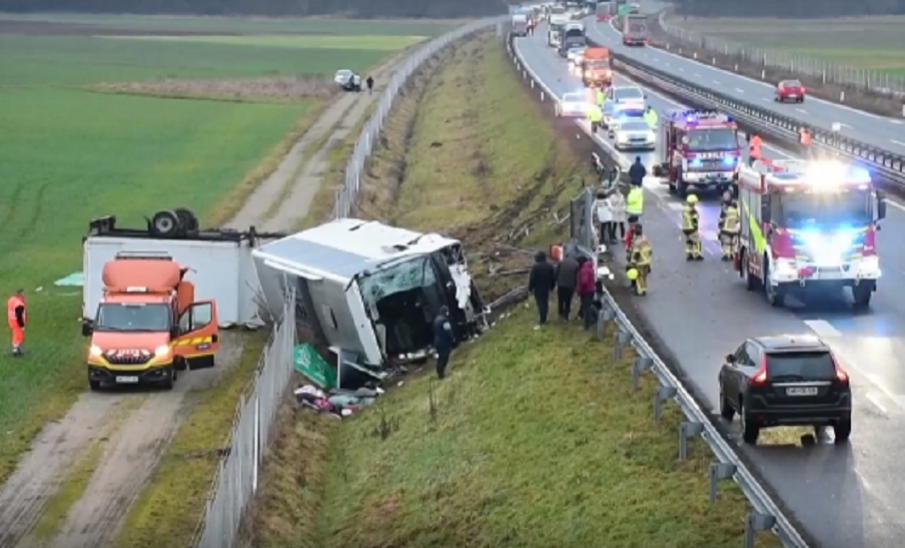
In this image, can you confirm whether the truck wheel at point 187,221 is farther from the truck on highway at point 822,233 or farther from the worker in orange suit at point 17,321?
the truck on highway at point 822,233

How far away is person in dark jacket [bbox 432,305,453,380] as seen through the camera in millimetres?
32531

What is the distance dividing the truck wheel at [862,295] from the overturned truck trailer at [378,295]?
7.37 meters

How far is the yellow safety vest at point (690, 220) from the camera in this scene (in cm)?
3966

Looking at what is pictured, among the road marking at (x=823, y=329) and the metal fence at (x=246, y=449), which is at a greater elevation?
the metal fence at (x=246, y=449)

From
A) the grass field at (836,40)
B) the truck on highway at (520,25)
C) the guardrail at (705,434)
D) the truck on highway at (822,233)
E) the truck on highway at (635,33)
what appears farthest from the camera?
the truck on highway at (520,25)

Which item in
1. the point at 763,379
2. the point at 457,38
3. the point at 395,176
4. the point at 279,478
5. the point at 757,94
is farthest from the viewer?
the point at 457,38

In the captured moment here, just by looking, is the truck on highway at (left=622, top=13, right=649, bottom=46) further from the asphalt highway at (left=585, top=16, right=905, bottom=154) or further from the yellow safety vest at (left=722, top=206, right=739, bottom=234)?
the yellow safety vest at (left=722, top=206, right=739, bottom=234)

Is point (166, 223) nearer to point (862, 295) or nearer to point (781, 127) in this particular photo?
point (862, 295)

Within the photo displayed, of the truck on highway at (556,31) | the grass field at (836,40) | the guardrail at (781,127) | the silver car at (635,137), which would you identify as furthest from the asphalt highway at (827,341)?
the truck on highway at (556,31)

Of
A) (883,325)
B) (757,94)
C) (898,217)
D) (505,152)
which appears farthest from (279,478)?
(757,94)

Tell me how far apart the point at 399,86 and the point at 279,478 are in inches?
2999

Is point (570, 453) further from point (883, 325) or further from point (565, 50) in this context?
point (565, 50)

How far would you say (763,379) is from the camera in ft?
76.7

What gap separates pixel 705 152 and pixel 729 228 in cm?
1044
